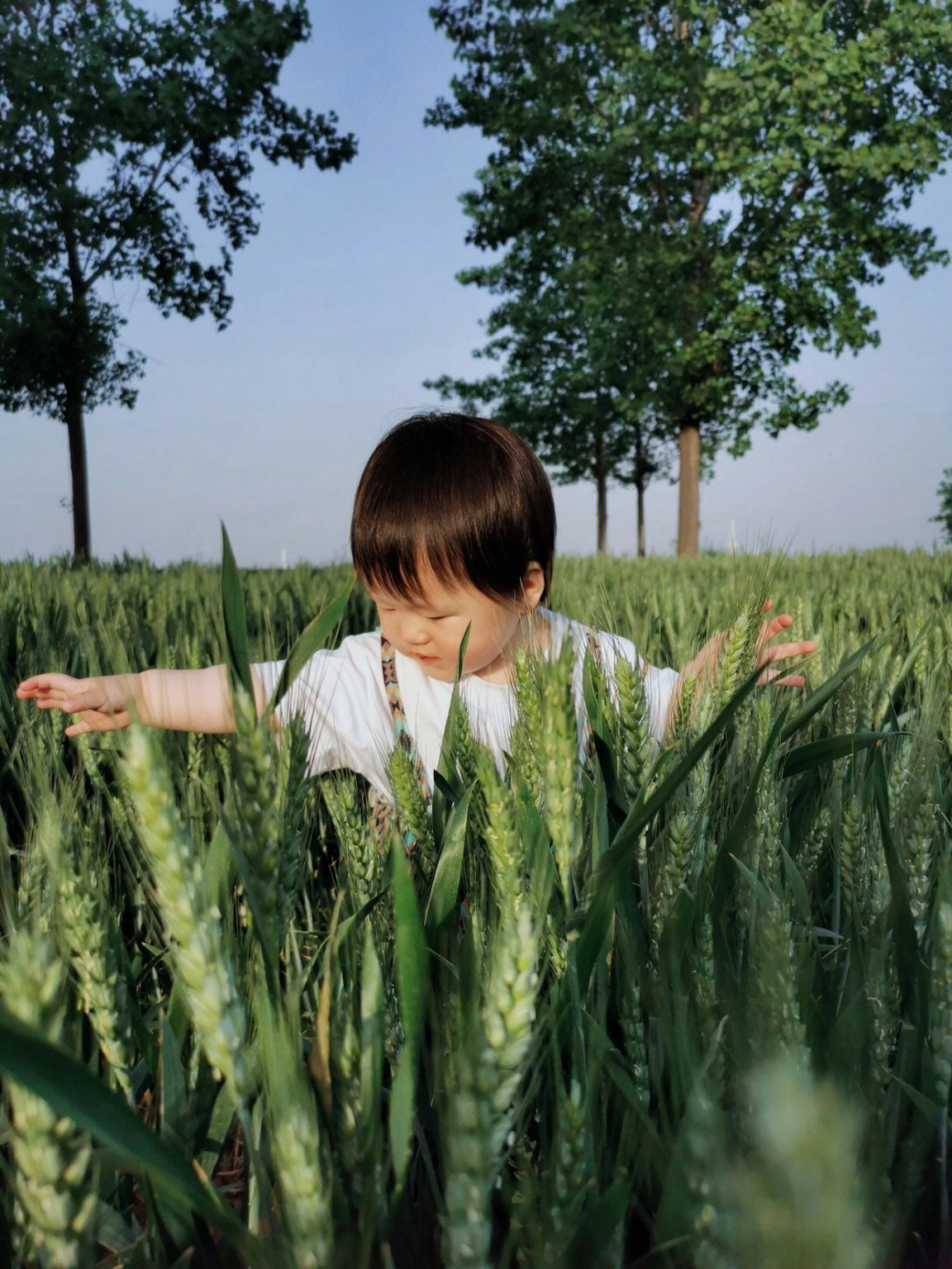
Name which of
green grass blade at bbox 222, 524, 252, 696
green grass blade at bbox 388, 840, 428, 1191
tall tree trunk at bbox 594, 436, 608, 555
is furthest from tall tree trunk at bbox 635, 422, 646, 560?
green grass blade at bbox 388, 840, 428, 1191

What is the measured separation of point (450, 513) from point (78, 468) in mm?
14982

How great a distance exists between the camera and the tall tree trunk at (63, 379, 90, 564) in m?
15.4

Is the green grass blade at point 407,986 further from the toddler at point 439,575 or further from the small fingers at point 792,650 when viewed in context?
the small fingers at point 792,650

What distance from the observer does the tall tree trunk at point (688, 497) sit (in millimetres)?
16344

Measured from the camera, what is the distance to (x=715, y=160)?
49.9ft

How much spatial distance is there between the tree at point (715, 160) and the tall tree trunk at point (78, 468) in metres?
7.51

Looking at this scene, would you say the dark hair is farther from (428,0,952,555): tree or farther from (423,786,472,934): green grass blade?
(428,0,952,555): tree

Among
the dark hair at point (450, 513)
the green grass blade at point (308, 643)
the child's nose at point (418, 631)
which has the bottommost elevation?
the child's nose at point (418, 631)

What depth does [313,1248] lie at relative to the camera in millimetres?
428

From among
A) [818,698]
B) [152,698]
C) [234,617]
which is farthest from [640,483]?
[234,617]

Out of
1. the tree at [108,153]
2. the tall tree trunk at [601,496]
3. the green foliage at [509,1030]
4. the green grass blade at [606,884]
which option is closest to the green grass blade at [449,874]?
the green foliage at [509,1030]

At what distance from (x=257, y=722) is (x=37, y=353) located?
50.6ft

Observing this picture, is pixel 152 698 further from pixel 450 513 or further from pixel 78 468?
pixel 78 468

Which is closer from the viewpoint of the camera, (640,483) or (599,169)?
(599,169)
